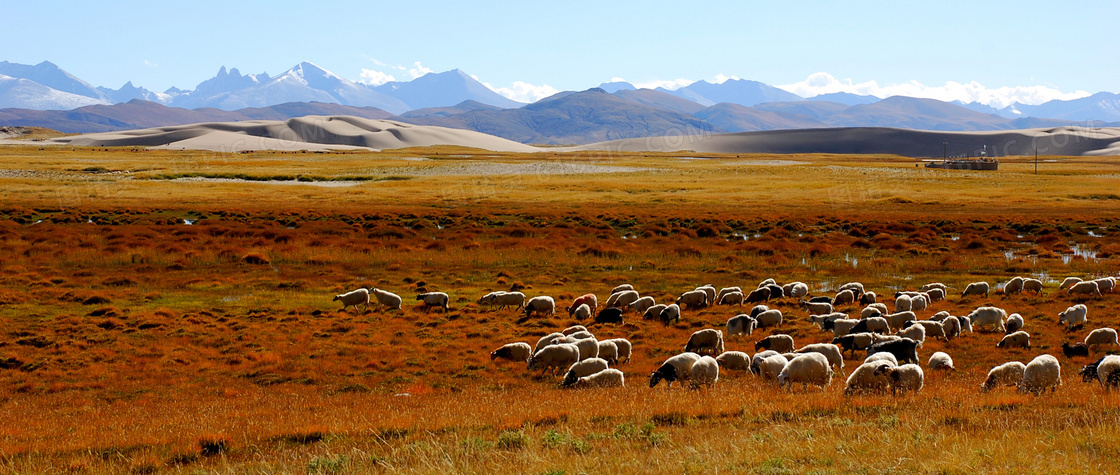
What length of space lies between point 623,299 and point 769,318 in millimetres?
4849

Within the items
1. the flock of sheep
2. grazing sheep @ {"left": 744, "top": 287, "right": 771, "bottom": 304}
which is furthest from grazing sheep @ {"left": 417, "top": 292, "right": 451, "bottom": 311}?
grazing sheep @ {"left": 744, "top": 287, "right": 771, "bottom": 304}

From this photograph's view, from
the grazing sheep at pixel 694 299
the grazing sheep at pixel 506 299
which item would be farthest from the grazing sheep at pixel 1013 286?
the grazing sheep at pixel 506 299

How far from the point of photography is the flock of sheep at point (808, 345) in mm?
11734

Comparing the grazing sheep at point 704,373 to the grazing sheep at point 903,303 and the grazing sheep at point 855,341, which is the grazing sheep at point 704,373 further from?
the grazing sheep at point 903,303

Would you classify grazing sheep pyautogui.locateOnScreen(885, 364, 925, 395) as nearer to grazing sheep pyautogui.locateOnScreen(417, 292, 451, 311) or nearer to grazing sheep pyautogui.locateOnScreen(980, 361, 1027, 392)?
grazing sheep pyautogui.locateOnScreen(980, 361, 1027, 392)

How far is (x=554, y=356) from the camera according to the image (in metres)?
14.7

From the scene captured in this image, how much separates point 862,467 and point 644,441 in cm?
247

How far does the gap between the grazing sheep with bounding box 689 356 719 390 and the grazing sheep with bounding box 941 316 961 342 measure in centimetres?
820

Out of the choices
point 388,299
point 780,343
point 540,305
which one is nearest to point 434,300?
point 388,299

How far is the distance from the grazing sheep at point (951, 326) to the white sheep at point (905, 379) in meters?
6.91

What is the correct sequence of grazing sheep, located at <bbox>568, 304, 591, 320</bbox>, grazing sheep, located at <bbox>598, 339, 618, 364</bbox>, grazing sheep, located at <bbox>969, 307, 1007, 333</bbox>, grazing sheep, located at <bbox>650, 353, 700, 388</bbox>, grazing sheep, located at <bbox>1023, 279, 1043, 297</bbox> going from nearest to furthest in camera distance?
grazing sheep, located at <bbox>650, 353, 700, 388</bbox>, grazing sheep, located at <bbox>598, 339, 618, 364</bbox>, grazing sheep, located at <bbox>969, 307, 1007, 333</bbox>, grazing sheep, located at <bbox>568, 304, 591, 320</bbox>, grazing sheep, located at <bbox>1023, 279, 1043, 297</bbox>

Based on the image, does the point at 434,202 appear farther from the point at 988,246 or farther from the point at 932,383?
the point at 932,383

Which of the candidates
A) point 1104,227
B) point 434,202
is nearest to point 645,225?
point 434,202

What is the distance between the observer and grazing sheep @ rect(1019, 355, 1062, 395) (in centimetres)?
1153
